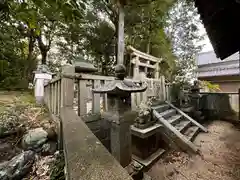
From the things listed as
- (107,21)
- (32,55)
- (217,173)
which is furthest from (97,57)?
(217,173)

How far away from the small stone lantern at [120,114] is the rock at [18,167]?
3.55 feet

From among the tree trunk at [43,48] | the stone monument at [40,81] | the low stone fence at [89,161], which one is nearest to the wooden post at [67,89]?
the low stone fence at [89,161]

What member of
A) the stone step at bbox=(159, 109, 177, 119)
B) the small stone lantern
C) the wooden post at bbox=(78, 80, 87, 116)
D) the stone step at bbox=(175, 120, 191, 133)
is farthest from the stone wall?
the stone step at bbox=(175, 120, 191, 133)

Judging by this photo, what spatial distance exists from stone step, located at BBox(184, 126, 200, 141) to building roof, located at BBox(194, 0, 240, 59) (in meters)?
2.59

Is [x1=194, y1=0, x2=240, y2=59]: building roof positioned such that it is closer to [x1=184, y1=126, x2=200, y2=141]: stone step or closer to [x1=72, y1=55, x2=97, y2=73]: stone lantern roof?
[x1=72, y1=55, x2=97, y2=73]: stone lantern roof

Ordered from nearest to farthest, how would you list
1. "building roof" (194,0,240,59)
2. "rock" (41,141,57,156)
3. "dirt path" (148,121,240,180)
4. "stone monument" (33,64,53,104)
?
"rock" (41,141,57,156) → "building roof" (194,0,240,59) → "dirt path" (148,121,240,180) → "stone monument" (33,64,53,104)

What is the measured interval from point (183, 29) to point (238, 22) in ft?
17.2

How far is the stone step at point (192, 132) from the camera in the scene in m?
4.22

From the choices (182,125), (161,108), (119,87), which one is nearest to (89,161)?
(119,87)

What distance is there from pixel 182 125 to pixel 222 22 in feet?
10.5

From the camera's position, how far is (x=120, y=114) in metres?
1.90

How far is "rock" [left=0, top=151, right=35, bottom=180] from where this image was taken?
1.48 meters

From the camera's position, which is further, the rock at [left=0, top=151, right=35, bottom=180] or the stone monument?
the stone monument

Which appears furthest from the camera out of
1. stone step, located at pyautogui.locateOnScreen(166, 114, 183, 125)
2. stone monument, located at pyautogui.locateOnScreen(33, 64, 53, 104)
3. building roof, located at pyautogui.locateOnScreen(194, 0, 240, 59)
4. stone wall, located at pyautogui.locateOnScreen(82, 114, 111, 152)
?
stone step, located at pyautogui.locateOnScreen(166, 114, 183, 125)
